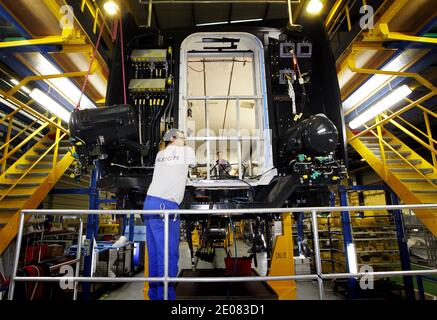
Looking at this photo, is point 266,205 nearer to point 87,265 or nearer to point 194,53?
point 194,53

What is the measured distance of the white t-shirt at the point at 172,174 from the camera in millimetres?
3158

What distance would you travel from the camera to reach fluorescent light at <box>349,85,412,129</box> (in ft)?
17.6

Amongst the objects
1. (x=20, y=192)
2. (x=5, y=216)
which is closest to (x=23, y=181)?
(x=20, y=192)

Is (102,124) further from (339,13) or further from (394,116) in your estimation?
(394,116)

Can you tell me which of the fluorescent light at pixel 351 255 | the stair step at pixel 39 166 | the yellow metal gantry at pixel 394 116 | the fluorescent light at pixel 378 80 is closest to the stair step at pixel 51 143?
the stair step at pixel 39 166

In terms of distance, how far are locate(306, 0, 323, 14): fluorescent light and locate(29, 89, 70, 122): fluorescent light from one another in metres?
5.01

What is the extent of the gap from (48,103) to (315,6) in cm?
531

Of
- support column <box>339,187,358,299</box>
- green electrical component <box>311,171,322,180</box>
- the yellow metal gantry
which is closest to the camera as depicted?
green electrical component <box>311,171,322,180</box>

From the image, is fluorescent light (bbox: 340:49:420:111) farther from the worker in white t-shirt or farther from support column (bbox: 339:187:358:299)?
the worker in white t-shirt

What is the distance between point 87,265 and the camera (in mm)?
7168

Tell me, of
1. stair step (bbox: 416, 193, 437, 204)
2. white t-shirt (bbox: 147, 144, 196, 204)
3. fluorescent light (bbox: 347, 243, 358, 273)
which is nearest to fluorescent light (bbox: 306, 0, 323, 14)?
white t-shirt (bbox: 147, 144, 196, 204)

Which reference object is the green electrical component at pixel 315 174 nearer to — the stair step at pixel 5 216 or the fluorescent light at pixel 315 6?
the fluorescent light at pixel 315 6

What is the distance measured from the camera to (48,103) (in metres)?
5.46
